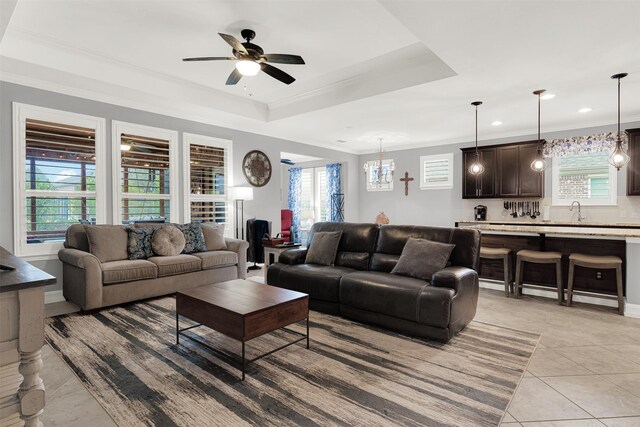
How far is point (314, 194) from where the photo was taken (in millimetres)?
10039

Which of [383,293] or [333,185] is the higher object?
[333,185]

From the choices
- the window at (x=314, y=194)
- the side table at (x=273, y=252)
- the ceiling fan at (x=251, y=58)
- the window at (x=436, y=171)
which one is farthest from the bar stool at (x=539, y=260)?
the window at (x=314, y=194)

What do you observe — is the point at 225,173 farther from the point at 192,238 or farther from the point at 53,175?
the point at 53,175

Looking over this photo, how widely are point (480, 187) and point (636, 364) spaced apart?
4.79m

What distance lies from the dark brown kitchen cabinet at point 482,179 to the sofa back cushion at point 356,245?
12.7 feet

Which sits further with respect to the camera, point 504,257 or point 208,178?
point 208,178

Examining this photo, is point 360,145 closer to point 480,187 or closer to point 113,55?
point 480,187

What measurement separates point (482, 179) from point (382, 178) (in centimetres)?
242

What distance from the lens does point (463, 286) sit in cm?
313

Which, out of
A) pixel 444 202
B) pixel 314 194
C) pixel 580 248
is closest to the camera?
pixel 580 248

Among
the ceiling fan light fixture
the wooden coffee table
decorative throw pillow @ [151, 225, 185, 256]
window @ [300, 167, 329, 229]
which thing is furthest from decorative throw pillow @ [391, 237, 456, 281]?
window @ [300, 167, 329, 229]

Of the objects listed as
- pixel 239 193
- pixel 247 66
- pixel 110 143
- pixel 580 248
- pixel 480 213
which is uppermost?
pixel 247 66

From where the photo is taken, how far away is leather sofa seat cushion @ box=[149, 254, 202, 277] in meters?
4.30

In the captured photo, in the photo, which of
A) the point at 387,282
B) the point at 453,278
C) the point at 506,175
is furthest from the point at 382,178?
the point at 453,278
